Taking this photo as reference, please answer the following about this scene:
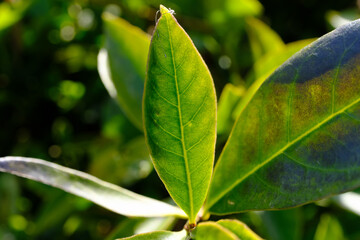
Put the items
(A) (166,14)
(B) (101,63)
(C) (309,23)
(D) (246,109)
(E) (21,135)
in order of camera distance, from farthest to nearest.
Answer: (C) (309,23), (E) (21,135), (B) (101,63), (D) (246,109), (A) (166,14)

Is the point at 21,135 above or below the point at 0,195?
above

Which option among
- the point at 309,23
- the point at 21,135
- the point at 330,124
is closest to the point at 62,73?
the point at 21,135

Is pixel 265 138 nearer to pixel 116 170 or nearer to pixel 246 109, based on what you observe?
pixel 246 109

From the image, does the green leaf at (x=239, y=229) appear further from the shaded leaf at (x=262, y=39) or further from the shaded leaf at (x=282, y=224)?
the shaded leaf at (x=262, y=39)

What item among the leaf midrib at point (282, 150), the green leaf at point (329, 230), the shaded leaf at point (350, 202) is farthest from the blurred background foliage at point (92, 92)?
the leaf midrib at point (282, 150)

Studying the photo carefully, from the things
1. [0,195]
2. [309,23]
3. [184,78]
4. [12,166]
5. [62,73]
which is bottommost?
[0,195]
